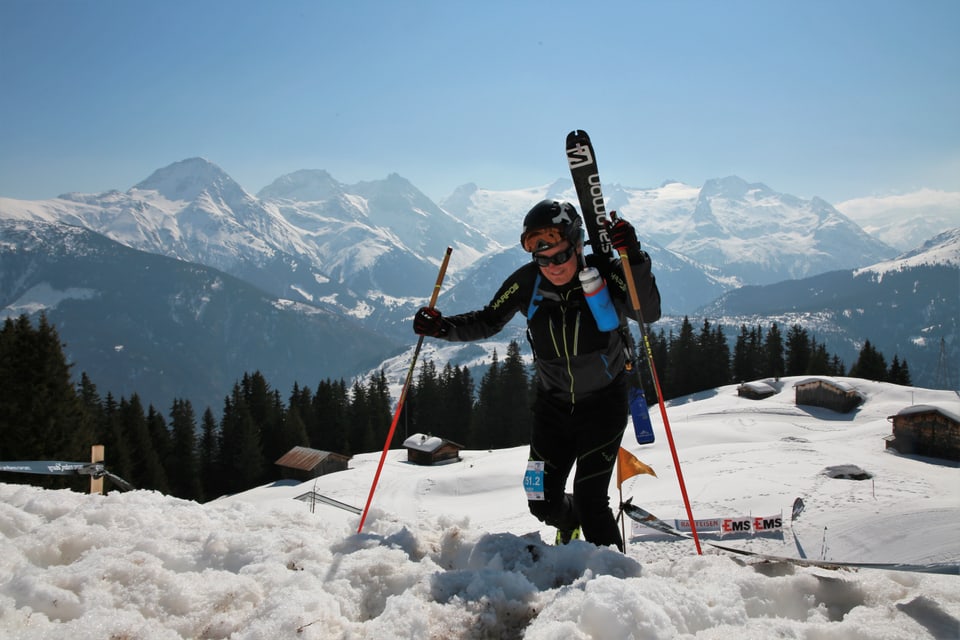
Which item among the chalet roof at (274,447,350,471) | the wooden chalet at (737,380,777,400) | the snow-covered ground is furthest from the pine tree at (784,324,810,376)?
the snow-covered ground

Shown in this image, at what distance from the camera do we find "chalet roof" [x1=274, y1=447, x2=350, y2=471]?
45906 mm

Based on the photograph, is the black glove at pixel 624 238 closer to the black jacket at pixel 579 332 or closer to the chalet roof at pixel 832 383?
the black jacket at pixel 579 332

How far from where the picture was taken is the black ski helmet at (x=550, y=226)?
17.3ft

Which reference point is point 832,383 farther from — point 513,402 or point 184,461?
point 184,461

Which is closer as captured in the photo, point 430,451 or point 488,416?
point 430,451

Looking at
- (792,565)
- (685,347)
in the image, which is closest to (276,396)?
(685,347)

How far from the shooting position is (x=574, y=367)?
5.23m

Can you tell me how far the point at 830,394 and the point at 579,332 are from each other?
203 feet

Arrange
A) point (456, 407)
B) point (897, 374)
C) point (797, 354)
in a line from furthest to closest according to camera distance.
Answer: point (797, 354), point (897, 374), point (456, 407)

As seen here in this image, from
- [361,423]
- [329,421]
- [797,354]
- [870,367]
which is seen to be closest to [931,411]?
[870,367]

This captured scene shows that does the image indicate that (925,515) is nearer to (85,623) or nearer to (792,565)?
(792,565)

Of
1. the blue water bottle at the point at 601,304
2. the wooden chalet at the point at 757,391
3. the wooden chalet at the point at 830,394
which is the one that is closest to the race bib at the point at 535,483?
the blue water bottle at the point at 601,304

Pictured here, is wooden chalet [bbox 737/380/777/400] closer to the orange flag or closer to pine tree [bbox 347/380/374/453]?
pine tree [bbox 347/380/374/453]

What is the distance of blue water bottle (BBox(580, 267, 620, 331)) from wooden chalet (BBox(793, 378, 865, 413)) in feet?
200
